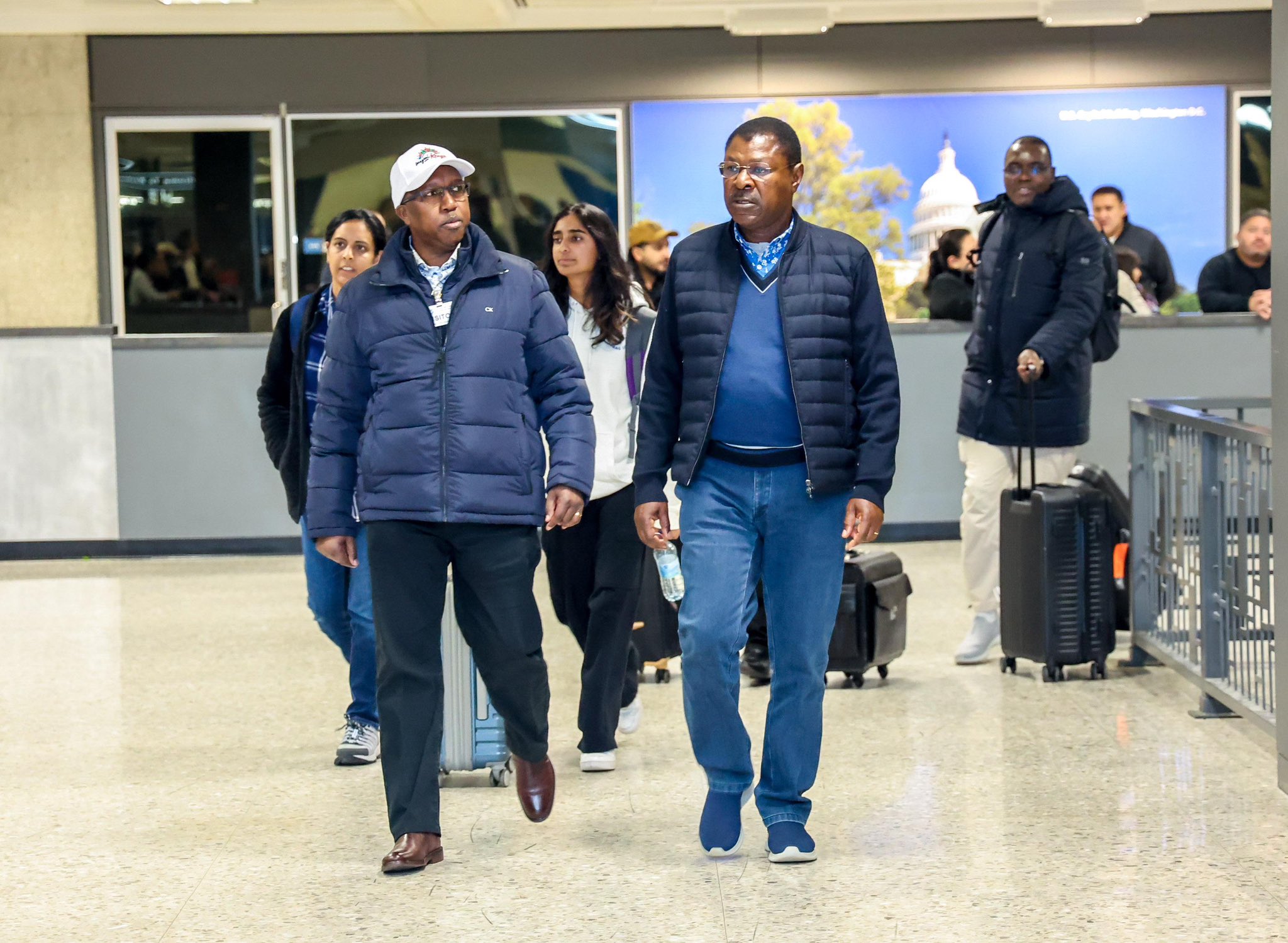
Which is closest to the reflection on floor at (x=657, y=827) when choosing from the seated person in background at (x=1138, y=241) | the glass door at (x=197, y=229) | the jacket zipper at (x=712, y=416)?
the jacket zipper at (x=712, y=416)

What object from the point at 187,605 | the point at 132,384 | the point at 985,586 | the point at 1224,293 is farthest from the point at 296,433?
the point at 1224,293

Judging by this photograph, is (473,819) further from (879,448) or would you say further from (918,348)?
(918,348)

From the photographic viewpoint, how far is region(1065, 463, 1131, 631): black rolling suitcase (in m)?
6.82

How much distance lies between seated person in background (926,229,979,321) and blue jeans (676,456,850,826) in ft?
20.2

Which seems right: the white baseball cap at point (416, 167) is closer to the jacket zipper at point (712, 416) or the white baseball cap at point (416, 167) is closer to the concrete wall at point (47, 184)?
the jacket zipper at point (712, 416)

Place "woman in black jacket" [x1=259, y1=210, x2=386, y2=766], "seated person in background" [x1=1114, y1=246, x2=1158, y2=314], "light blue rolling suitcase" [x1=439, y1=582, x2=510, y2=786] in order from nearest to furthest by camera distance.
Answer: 1. "light blue rolling suitcase" [x1=439, y1=582, x2=510, y2=786]
2. "woman in black jacket" [x1=259, y1=210, x2=386, y2=766]
3. "seated person in background" [x1=1114, y1=246, x2=1158, y2=314]

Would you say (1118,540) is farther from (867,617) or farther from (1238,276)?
(1238,276)

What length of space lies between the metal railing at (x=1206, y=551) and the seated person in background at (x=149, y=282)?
863cm

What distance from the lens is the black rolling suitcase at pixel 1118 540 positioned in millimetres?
6820

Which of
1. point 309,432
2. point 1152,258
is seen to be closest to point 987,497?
point 309,432

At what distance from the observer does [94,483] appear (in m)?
10.7

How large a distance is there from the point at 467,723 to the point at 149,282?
8.95 metres

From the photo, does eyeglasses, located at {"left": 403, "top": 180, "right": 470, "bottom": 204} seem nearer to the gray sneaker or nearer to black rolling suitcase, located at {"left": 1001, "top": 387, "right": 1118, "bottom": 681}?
the gray sneaker

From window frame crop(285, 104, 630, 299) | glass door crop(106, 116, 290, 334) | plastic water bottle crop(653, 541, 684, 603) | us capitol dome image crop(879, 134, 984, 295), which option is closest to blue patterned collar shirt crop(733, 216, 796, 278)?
plastic water bottle crop(653, 541, 684, 603)
